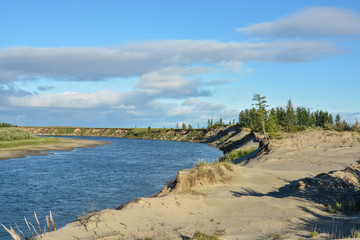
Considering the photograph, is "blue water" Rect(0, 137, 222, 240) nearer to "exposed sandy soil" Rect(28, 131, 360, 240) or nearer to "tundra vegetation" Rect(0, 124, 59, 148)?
"exposed sandy soil" Rect(28, 131, 360, 240)

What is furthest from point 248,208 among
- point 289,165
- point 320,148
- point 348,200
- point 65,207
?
point 320,148

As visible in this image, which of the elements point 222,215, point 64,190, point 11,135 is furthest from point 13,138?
point 222,215

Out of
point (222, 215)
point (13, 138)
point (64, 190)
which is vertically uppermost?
point (13, 138)

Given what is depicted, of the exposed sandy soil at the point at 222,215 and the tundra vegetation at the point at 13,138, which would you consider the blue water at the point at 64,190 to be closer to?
the exposed sandy soil at the point at 222,215

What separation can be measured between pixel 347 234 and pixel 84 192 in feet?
73.5

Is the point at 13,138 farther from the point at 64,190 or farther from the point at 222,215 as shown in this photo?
the point at 222,215

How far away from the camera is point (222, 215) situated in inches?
585

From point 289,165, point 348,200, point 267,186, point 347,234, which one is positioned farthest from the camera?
point 289,165

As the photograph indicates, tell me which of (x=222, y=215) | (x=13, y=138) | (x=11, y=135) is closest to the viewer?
(x=222, y=215)

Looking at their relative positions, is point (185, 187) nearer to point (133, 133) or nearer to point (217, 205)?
point (217, 205)

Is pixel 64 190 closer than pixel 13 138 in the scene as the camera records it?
Yes

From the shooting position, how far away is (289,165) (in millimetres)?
30656

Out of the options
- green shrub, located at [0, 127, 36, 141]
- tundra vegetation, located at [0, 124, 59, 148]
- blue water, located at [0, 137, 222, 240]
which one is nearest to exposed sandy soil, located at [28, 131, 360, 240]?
blue water, located at [0, 137, 222, 240]

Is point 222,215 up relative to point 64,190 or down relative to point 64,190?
up
